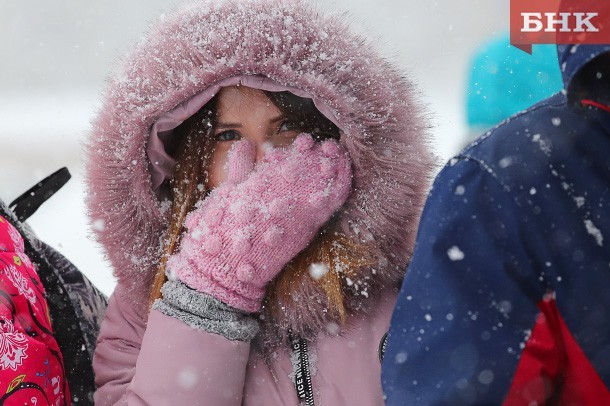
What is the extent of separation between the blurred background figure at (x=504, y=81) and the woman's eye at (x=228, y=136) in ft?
2.05

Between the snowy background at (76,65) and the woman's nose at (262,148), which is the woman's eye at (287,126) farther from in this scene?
the snowy background at (76,65)

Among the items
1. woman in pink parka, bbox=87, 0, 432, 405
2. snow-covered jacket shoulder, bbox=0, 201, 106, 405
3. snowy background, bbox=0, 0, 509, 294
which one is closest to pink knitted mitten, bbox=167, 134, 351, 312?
woman in pink parka, bbox=87, 0, 432, 405

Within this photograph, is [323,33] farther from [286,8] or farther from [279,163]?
[279,163]

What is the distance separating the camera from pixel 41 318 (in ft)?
3.72

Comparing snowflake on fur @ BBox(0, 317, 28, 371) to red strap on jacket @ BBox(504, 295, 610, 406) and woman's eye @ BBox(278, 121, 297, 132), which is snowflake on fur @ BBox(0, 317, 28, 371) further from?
red strap on jacket @ BBox(504, 295, 610, 406)

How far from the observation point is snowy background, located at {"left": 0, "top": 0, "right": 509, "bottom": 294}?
319 cm

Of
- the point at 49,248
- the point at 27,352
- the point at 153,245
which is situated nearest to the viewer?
the point at 27,352

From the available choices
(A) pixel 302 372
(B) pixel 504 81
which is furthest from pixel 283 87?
(B) pixel 504 81

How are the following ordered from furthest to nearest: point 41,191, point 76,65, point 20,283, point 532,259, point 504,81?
point 76,65
point 504,81
point 41,191
point 20,283
point 532,259

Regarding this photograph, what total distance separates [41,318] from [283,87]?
1.85 feet

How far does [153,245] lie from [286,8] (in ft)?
1.65

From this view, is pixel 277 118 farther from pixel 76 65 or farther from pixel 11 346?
pixel 76 65

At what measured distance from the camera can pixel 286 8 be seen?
113 centimetres

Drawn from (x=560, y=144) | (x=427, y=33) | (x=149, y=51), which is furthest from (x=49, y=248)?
(x=427, y=33)
